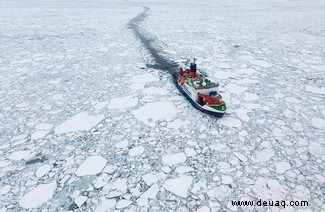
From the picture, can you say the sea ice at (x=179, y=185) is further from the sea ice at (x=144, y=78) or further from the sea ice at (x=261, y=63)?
the sea ice at (x=261, y=63)

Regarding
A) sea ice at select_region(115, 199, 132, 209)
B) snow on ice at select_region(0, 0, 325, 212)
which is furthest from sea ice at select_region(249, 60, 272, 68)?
sea ice at select_region(115, 199, 132, 209)

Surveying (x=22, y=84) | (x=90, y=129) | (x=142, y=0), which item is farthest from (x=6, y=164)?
(x=142, y=0)

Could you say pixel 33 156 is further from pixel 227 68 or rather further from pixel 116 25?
pixel 116 25

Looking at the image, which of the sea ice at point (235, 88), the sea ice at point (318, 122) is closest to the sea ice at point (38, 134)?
the sea ice at point (235, 88)

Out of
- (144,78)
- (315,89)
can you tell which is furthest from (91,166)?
(315,89)

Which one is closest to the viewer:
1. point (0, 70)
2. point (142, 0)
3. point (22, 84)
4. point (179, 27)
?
point (22, 84)
